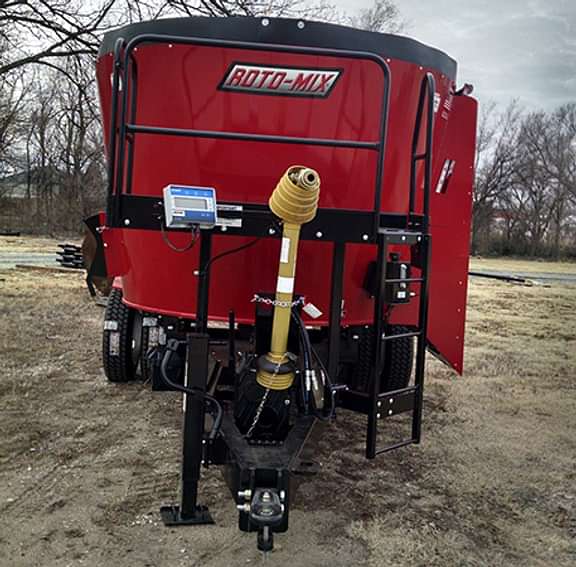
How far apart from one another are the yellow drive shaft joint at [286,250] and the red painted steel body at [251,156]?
0.52m

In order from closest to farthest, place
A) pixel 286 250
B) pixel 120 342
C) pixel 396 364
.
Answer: pixel 286 250, pixel 396 364, pixel 120 342

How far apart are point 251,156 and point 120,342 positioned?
2413 millimetres

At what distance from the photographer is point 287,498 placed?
9.25ft

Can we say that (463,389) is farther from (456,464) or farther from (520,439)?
(456,464)

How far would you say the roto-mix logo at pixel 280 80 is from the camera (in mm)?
3385

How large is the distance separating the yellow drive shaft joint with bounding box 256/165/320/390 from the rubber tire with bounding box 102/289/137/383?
2283mm

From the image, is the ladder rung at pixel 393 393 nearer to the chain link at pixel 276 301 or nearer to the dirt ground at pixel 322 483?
the dirt ground at pixel 322 483

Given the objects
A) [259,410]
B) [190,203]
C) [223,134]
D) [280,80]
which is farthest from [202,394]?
[280,80]

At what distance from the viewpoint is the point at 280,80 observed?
3.39 metres

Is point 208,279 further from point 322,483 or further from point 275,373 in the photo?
point 322,483

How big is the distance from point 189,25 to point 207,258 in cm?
128

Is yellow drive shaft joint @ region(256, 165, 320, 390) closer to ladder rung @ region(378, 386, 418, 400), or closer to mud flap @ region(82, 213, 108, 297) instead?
ladder rung @ region(378, 386, 418, 400)

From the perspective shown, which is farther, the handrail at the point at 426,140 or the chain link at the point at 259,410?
the handrail at the point at 426,140

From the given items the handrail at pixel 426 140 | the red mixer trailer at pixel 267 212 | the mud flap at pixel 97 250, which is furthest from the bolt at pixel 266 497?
the mud flap at pixel 97 250
